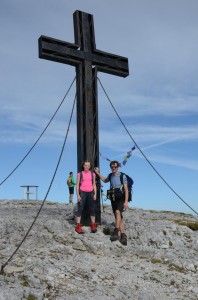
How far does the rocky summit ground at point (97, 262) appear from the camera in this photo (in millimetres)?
7355

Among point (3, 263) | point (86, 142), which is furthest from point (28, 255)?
point (86, 142)

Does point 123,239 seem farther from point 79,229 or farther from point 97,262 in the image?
point 97,262

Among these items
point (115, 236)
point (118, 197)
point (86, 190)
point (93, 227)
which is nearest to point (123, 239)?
point (115, 236)

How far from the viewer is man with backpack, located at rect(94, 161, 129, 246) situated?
10.4m

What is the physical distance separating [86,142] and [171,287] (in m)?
5.02

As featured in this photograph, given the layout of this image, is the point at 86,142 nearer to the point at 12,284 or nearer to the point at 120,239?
the point at 120,239

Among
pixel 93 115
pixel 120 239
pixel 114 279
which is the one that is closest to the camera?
pixel 114 279

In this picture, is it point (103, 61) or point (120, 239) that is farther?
point (103, 61)

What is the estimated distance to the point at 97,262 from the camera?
28.9 feet

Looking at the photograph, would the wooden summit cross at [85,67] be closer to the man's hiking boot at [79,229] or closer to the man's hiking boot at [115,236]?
the man's hiking boot at [79,229]

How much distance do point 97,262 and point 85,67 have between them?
20.1 ft

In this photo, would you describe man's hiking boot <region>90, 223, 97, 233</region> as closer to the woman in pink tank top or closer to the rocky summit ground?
the woman in pink tank top

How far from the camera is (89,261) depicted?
347 inches

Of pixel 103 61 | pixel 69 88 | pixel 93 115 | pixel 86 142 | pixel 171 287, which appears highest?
pixel 103 61
